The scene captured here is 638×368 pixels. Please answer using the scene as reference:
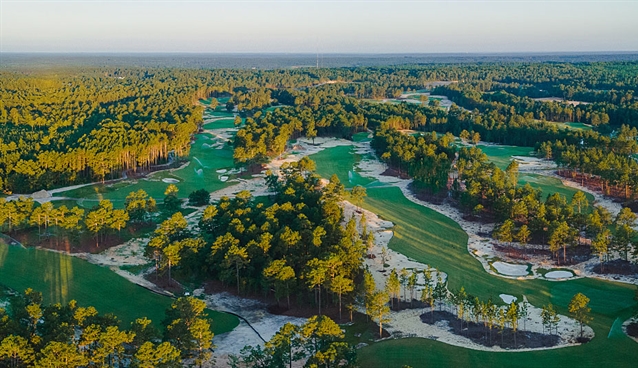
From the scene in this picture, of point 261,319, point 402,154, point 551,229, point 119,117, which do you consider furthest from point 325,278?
point 119,117

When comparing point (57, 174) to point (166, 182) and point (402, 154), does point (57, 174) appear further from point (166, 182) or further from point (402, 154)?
point (402, 154)

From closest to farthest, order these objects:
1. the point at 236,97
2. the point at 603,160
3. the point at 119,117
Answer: the point at 603,160 → the point at 119,117 → the point at 236,97

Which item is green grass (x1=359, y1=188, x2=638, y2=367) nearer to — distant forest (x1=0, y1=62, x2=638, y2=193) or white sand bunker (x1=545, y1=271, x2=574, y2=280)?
white sand bunker (x1=545, y1=271, x2=574, y2=280)

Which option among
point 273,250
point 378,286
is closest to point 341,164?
point 273,250

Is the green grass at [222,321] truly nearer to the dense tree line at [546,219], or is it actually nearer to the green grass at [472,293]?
the green grass at [472,293]

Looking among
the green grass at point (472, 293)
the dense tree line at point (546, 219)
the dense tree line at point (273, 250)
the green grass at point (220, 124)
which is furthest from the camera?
the green grass at point (220, 124)

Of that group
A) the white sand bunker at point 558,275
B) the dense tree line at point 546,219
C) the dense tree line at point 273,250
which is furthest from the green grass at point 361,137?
the white sand bunker at point 558,275
